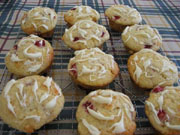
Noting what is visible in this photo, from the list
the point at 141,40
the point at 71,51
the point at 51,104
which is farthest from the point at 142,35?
the point at 51,104

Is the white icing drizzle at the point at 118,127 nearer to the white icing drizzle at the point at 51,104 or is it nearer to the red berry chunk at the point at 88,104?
the red berry chunk at the point at 88,104

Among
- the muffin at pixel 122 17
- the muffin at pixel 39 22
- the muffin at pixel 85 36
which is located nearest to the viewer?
the muffin at pixel 85 36

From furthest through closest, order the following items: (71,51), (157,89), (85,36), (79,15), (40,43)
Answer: (79,15), (71,51), (85,36), (40,43), (157,89)

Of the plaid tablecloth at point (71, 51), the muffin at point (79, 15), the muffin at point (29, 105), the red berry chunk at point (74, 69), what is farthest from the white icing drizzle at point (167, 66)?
the muffin at point (79, 15)

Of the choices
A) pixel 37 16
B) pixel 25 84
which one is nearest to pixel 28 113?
pixel 25 84

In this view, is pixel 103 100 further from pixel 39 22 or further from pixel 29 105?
pixel 39 22

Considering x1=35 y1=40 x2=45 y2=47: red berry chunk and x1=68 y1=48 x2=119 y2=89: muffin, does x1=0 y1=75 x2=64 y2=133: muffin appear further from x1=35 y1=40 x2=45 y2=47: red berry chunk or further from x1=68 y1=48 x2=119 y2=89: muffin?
x1=35 y1=40 x2=45 y2=47: red berry chunk

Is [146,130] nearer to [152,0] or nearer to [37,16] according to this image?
[37,16]
